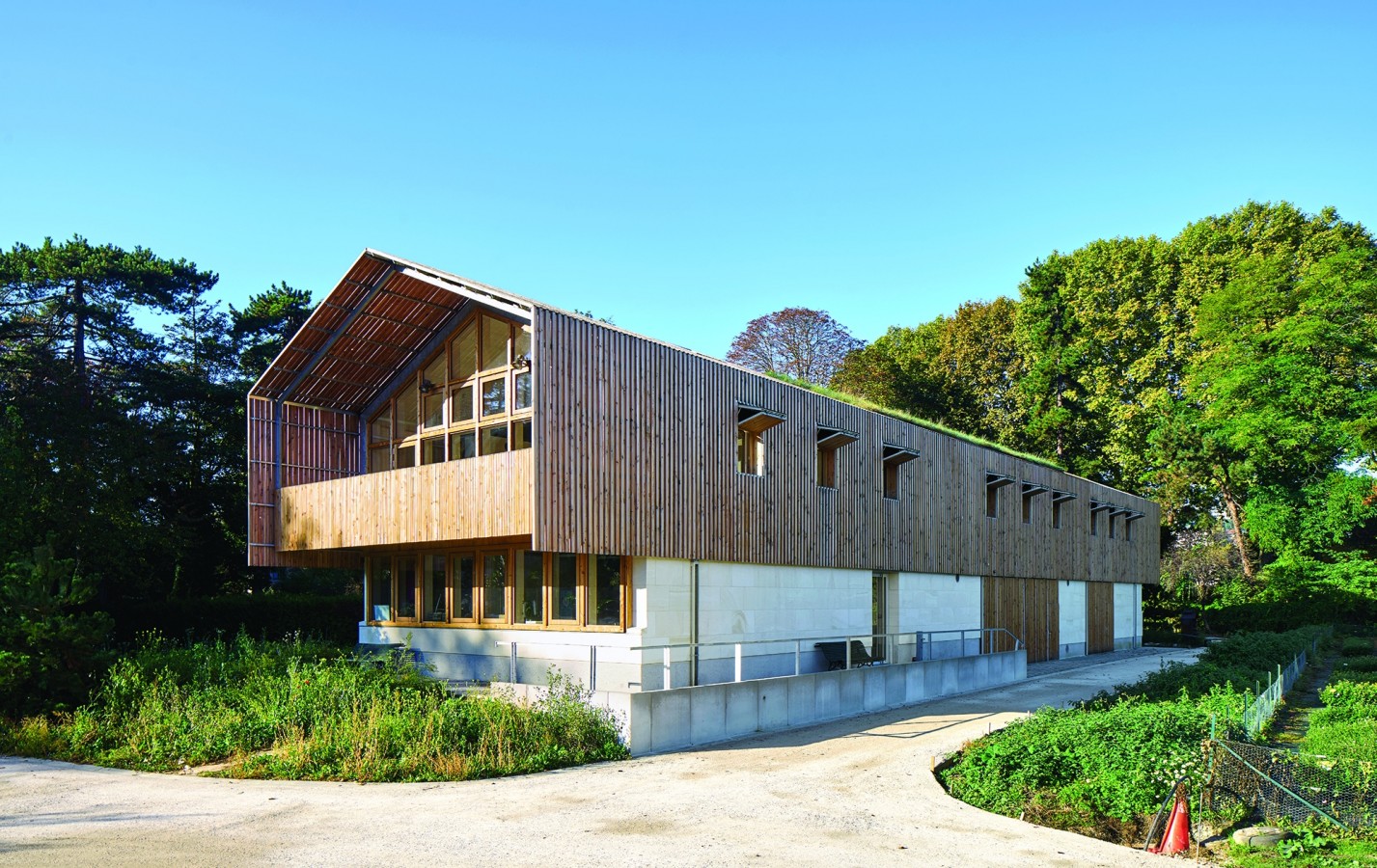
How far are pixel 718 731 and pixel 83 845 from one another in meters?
9.01

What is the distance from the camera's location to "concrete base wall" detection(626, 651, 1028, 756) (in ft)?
49.1

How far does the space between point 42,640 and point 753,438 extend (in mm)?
12436

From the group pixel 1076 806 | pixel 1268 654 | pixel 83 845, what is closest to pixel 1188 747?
pixel 1076 806

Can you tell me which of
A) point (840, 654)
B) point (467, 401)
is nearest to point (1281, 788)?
point (840, 654)

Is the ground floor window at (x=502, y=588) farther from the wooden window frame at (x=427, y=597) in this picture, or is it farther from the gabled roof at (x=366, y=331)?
the gabled roof at (x=366, y=331)

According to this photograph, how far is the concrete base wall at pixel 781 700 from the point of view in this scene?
14961mm

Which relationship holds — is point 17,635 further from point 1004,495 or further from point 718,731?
point 1004,495

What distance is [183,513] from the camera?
32.0 metres

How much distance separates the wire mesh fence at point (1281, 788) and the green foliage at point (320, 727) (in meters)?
7.56

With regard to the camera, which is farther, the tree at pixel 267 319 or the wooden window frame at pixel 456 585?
the tree at pixel 267 319

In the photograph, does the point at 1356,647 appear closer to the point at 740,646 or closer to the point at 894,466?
the point at 894,466

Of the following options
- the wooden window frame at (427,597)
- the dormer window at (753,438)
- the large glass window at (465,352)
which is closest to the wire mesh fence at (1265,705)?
the dormer window at (753,438)

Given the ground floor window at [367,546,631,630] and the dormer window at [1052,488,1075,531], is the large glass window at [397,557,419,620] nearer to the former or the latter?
the ground floor window at [367,546,631,630]

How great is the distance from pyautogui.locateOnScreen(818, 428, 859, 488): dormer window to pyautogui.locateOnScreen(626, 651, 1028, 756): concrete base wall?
13.6 ft
